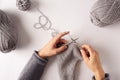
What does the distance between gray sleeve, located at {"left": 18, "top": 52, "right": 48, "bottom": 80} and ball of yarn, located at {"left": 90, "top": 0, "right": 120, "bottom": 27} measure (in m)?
0.25

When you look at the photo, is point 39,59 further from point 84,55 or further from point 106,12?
point 106,12

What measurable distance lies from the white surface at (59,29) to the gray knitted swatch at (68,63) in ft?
0.09

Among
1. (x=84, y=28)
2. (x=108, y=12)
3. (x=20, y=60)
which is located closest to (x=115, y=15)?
(x=108, y=12)

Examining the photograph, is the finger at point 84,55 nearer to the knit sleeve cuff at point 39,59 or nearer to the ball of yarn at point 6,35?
the knit sleeve cuff at point 39,59

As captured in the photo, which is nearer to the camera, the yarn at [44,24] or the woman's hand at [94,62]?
the woman's hand at [94,62]

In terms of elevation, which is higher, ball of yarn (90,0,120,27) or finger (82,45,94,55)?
ball of yarn (90,0,120,27)

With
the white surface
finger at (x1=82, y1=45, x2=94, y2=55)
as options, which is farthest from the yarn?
finger at (x1=82, y1=45, x2=94, y2=55)

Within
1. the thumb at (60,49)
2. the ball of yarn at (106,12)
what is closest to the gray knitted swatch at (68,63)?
the thumb at (60,49)

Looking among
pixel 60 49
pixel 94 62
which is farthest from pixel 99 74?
pixel 60 49

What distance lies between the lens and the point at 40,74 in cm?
100

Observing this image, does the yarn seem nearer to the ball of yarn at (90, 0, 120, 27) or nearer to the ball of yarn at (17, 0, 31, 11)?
the ball of yarn at (17, 0, 31, 11)

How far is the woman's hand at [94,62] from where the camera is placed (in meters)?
0.91

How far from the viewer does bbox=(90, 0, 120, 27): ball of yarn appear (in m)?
0.89

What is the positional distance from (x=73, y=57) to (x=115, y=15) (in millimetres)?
217
